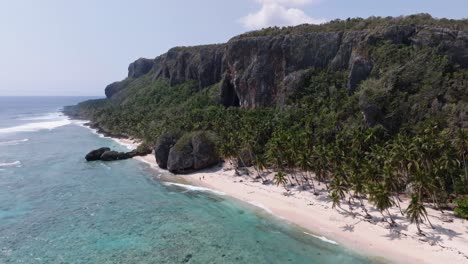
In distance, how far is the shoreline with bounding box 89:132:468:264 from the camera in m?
40.4

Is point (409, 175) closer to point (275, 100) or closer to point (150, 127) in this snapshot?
point (275, 100)

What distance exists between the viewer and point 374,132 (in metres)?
66.4

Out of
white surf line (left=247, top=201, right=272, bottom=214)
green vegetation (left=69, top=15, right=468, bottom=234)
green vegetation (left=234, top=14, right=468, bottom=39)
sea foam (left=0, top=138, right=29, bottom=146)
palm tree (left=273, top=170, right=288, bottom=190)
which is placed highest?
green vegetation (left=234, top=14, right=468, bottom=39)

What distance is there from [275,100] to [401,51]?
3581cm

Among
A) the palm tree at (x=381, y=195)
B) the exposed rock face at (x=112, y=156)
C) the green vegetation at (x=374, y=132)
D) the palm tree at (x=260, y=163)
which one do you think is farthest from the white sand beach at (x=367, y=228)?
the exposed rock face at (x=112, y=156)

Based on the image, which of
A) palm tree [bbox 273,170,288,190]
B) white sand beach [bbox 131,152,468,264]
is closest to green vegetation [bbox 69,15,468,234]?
palm tree [bbox 273,170,288,190]

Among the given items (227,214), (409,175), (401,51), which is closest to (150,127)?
(227,214)

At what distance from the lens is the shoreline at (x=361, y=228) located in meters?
40.4

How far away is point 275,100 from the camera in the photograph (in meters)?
105

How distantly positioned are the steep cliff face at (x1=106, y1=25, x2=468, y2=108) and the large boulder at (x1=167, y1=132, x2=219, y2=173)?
29.1 metres

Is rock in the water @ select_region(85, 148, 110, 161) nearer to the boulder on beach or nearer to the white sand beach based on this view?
the boulder on beach

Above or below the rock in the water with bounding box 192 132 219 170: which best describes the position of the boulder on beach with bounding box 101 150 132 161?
below

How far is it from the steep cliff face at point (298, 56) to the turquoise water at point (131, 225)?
142 ft

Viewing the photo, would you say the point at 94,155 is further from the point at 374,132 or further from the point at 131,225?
the point at 374,132
